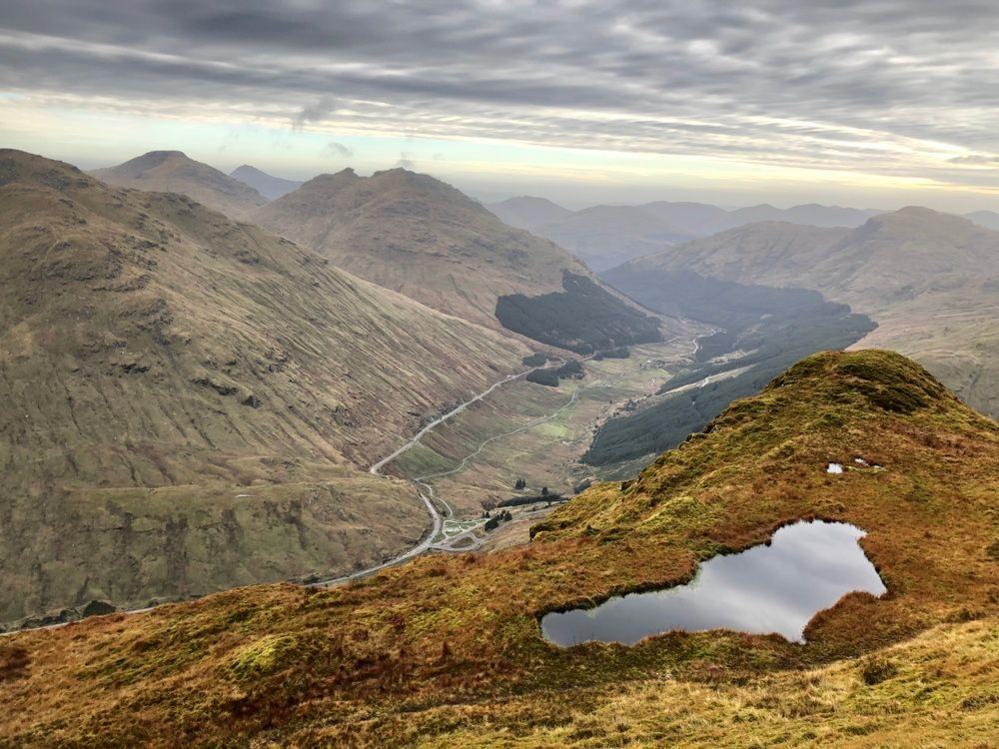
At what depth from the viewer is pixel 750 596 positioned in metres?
61.7

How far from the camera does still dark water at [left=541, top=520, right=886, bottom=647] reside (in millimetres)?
57406

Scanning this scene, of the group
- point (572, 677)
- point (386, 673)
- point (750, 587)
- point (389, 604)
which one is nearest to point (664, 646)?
point (572, 677)

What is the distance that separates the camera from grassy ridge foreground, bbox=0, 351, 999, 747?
42.6m

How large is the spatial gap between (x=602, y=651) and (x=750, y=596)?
53.5 feet

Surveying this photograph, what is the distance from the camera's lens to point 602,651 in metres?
54.3

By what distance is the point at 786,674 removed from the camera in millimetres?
48750

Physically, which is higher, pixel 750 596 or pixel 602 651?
pixel 750 596

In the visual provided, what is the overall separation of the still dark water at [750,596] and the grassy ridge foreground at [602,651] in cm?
148

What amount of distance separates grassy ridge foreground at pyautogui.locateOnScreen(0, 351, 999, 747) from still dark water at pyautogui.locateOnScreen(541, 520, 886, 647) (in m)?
1.48

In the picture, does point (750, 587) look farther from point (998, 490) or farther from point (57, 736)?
point (57, 736)

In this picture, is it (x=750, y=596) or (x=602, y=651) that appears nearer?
(x=602, y=651)

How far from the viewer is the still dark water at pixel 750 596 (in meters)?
57.4

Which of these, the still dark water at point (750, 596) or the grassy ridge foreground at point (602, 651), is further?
the still dark water at point (750, 596)

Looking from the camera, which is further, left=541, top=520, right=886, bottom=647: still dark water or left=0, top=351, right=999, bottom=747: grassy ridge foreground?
left=541, top=520, right=886, bottom=647: still dark water
